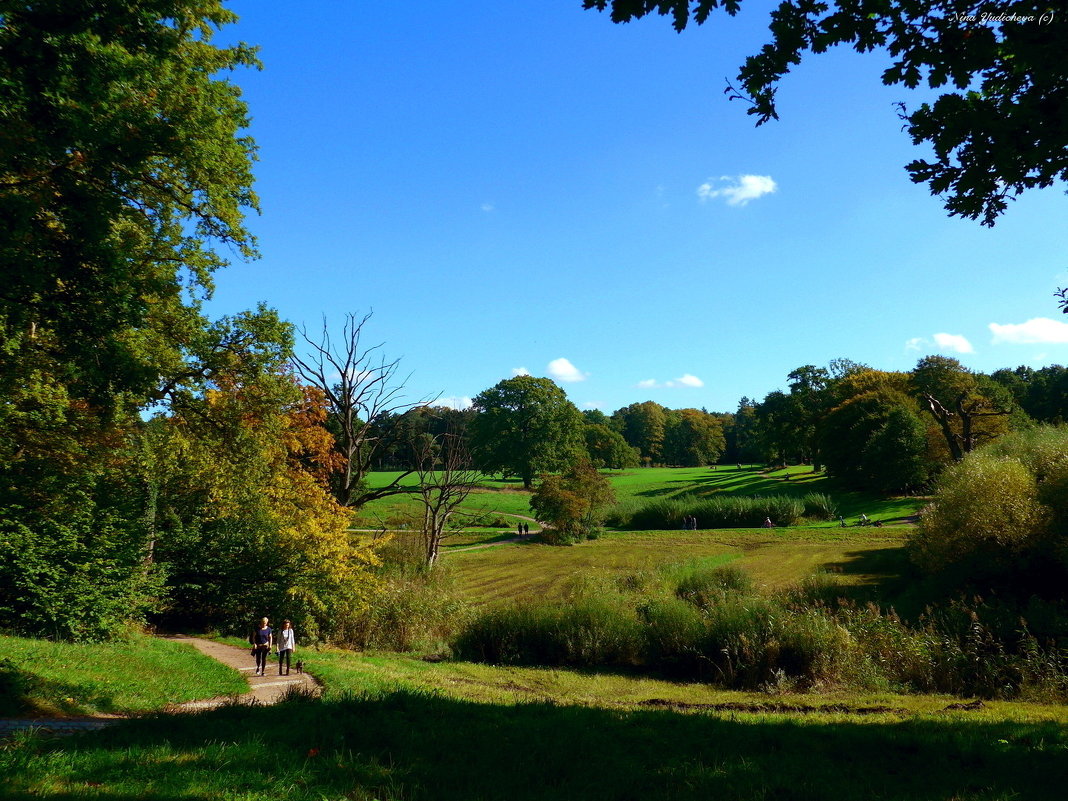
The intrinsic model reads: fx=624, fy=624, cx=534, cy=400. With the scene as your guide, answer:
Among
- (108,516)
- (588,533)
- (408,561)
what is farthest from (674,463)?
(108,516)

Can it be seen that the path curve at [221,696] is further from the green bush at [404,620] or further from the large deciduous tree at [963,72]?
the large deciduous tree at [963,72]

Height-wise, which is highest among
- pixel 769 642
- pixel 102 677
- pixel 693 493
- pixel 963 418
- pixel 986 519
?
pixel 963 418

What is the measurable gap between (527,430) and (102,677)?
65.6 meters

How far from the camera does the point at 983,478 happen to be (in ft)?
69.8

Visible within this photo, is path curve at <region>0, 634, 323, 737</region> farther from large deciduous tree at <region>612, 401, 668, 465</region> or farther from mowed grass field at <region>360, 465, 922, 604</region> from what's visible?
large deciduous tree at <region>612, 401, 668, 465</region>

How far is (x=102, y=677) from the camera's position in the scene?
443 inches

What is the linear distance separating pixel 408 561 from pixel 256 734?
2024 cm

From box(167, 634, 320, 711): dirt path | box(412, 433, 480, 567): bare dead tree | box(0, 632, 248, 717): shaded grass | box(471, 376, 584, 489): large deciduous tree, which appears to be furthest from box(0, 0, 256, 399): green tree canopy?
box(471, 376, 584, 489): large deciduous tree

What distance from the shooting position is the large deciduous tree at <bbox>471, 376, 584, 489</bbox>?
74.8 m

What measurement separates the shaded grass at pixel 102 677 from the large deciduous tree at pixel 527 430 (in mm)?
59343

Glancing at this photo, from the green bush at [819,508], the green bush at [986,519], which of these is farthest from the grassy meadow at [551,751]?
the green bush at [819,508]

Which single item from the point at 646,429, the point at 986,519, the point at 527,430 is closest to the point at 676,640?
the point at 986,519

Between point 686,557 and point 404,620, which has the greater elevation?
point 404,620

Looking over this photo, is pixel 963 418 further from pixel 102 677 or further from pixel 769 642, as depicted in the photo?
pixel 102 677
